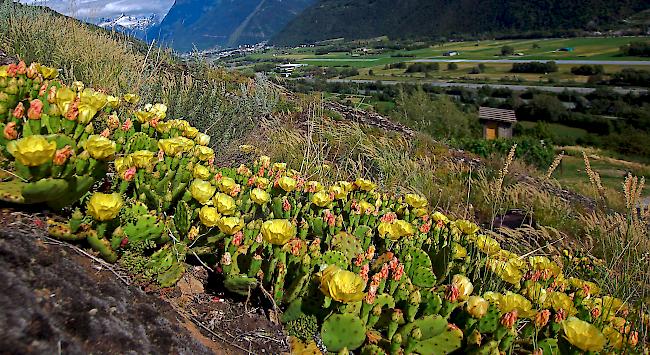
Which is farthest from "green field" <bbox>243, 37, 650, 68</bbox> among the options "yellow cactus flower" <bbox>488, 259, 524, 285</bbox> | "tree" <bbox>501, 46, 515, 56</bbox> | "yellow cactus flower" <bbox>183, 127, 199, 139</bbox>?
"yellow cactus flower" <bbox>488, 259, 524, 285</bbox>

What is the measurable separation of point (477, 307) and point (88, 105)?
1676 millimetres

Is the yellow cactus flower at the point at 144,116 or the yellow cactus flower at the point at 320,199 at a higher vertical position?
the yellow cactus flower at the point at 144,116

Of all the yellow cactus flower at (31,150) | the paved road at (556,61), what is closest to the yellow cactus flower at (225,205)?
the yellow cactus flower at (31,150)

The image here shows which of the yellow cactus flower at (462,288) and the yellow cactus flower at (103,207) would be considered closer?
the yellow cactus flower at (103,207)

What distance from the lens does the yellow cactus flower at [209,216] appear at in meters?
1.83

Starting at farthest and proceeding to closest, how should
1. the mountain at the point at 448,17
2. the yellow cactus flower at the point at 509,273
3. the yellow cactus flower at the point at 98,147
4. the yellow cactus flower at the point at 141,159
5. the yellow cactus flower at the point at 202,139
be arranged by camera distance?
Answer: the mountain at the point at 448,17, the yellow cactus flower at the point at 202,139, the yellow cactus flower at the point at 509,273, the yellow cactus flower at the point at 141,159, the yellow cactus flower at the point at 98,147

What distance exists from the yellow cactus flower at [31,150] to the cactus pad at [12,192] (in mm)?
141

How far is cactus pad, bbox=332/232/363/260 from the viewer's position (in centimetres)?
204

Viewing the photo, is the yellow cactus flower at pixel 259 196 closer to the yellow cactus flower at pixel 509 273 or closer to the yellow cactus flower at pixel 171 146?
the yellow cactus flower at pixel 171 146

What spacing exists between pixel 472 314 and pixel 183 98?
4097mm

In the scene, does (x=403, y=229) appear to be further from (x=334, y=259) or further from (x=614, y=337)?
(x=614, y=337)

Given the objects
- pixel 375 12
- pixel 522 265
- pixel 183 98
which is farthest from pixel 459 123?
pixel 375 12

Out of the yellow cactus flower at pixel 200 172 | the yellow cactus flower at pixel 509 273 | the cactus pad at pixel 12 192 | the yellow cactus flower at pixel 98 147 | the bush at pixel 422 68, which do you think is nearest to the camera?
the cactus pad at pixel 12 192

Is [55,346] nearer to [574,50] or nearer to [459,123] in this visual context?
[459,123]
